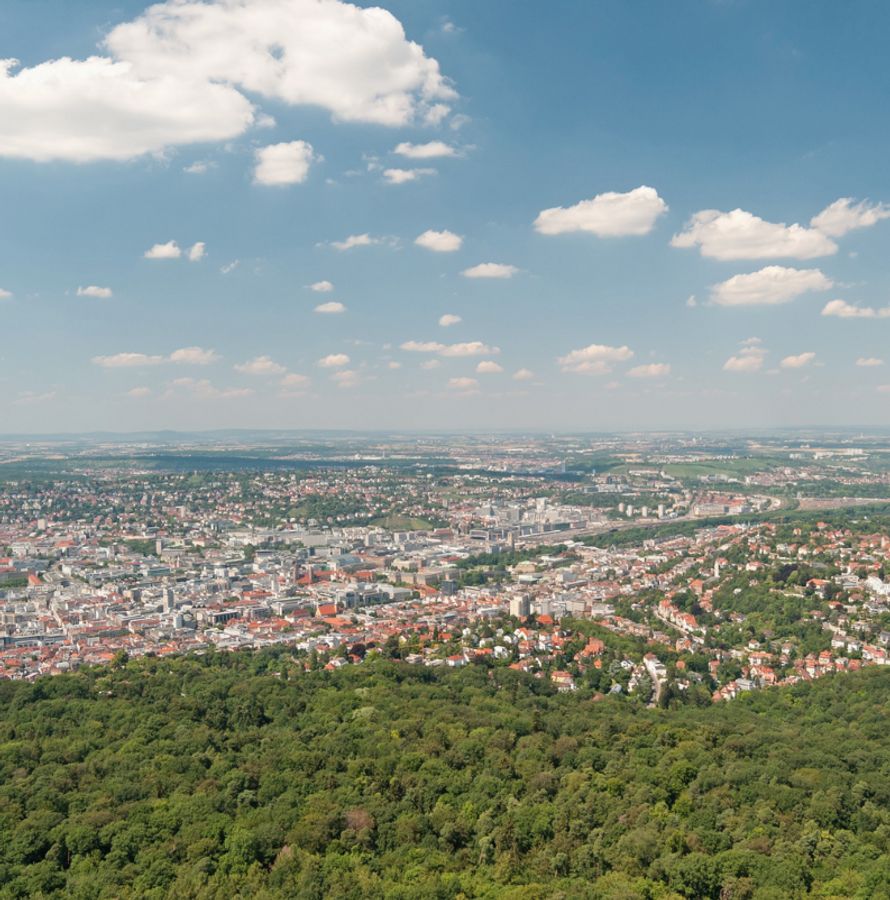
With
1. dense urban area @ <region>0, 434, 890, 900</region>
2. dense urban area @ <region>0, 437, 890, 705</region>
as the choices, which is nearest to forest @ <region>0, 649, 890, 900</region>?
dense urban area @ <region>0, 434, 890, 900</region>

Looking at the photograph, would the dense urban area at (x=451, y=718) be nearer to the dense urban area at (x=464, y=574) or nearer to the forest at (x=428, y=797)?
the forest at (x=428, y=797)

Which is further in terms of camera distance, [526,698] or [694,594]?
[694,594]

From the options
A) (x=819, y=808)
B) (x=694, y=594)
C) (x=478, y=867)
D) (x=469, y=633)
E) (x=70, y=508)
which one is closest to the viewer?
(x=478, y=867)

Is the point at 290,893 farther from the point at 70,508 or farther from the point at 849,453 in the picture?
the point at 849,453

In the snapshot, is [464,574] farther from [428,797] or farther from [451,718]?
[428,797]

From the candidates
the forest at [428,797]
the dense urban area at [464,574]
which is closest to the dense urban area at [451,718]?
the forest at [428,797]

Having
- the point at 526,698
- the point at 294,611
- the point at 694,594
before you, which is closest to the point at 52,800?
the point at 526,698
